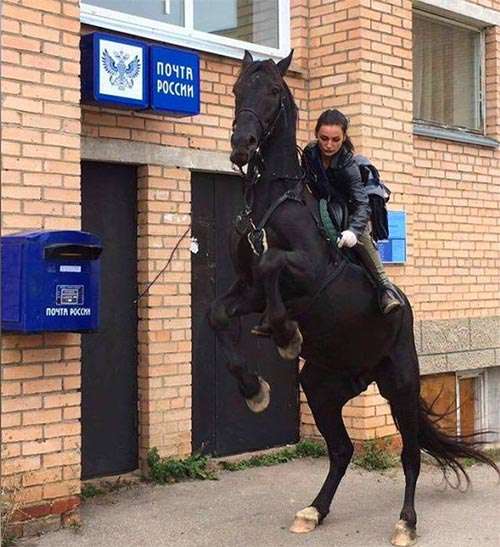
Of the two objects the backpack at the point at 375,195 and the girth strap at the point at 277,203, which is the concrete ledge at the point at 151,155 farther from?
the girth strap at the point at 277,203

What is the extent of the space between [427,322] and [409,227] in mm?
962

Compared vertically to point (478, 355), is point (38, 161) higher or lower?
higher

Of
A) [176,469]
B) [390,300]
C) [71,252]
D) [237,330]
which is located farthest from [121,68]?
[176,469]

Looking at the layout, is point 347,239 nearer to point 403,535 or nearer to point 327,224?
point 327,224

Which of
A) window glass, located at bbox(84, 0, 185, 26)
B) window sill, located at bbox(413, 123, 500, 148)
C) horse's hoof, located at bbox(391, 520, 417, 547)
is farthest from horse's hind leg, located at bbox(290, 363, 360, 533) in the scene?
window sill, located at bbox(413, 123, 500, 148)

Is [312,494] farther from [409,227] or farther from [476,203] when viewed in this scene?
[476,203]

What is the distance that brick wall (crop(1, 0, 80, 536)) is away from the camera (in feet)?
16.8

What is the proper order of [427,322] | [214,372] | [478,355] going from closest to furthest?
[214,372] < [427,322] < [478,355]

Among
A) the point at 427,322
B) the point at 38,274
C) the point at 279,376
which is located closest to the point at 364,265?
the point at 38,274

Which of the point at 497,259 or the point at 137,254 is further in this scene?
the point at 497,259

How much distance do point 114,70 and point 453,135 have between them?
163 inches

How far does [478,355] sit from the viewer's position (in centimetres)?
897

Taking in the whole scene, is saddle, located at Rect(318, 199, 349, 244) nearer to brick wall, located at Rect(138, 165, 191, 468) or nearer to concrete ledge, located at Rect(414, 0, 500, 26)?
brick wall, located at Rect(138, 165, 191, 468)

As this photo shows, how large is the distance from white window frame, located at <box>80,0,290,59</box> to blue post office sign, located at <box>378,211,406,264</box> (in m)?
1.82
